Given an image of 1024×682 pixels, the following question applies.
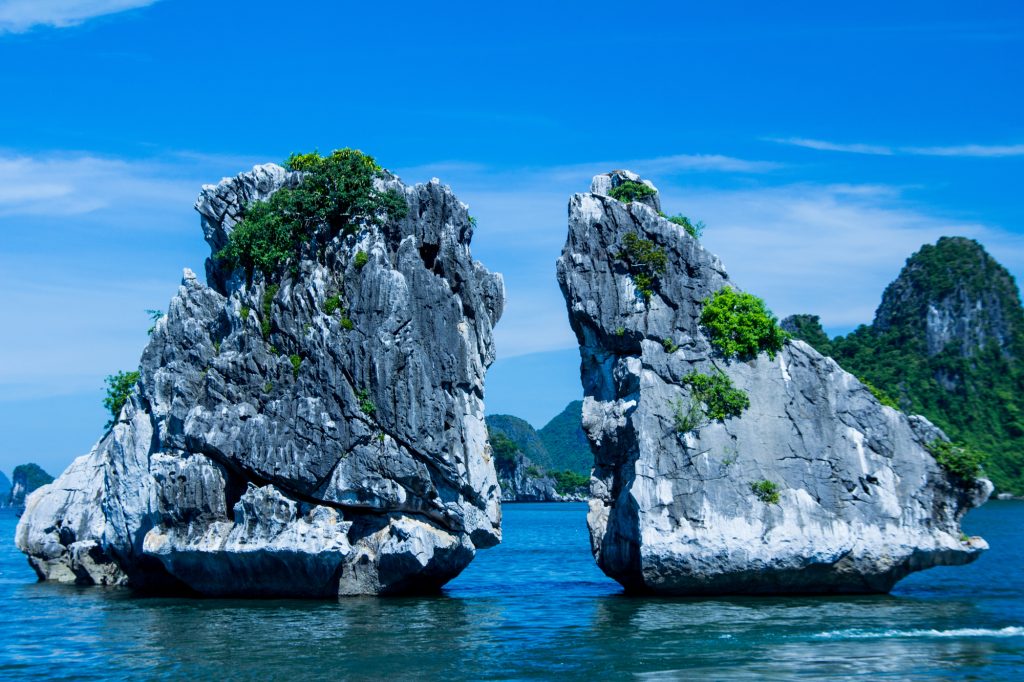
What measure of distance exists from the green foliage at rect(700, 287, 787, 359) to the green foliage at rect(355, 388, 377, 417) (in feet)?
32.3

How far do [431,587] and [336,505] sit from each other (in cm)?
461

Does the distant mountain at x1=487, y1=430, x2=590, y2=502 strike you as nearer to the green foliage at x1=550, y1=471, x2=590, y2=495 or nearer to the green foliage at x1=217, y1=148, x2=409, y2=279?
the green foliage at x1=550, y1=471, x2=590, y2=495

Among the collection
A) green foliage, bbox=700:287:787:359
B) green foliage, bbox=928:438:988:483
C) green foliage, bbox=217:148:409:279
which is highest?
green foliage, bbox=217:148:409:279

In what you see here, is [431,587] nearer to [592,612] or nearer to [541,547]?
[592,612]

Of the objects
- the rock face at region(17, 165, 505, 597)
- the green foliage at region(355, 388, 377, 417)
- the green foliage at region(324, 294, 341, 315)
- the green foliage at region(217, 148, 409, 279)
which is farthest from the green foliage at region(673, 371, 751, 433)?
the green foliage at region(324, 294, 341, 315)

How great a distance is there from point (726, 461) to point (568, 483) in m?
130

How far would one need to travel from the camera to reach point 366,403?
30.8 metres

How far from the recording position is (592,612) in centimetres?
2883

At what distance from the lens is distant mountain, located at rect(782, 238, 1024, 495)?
109m

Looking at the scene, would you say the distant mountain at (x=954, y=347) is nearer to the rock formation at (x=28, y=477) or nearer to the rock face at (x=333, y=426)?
the rock face at (x=333, y=426)

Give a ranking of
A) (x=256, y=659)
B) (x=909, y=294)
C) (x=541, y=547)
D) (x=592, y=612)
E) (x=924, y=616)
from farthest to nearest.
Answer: (x=909, y=294)
(x=541, y=547)
(x=592, y=612)
(x=924, y=616)
(x=256, y=659)

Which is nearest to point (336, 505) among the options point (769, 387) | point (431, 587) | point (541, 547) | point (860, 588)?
point (431, 587)

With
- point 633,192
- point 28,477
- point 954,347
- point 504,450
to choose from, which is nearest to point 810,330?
point 954,347

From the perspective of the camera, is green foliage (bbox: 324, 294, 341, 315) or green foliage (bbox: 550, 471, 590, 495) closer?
green foliage (bbox: 324, 294, 341, 315)
